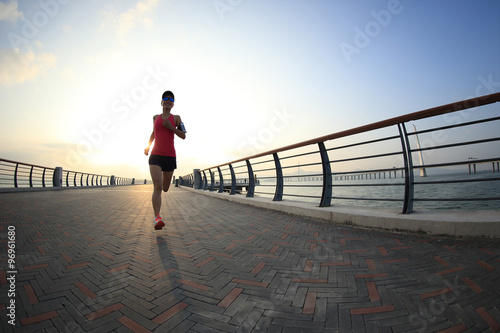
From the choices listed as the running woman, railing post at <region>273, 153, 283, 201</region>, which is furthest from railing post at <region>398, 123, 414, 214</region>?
the running woman

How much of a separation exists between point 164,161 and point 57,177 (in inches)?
593

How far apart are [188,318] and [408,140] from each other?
12.0 feet

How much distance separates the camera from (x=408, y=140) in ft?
10.4

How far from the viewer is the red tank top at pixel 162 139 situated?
3520 millimetres

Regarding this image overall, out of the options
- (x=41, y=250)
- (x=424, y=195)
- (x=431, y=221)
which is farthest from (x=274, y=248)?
(x=424, y=195)

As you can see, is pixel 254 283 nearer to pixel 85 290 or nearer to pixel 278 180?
pixel 85 290

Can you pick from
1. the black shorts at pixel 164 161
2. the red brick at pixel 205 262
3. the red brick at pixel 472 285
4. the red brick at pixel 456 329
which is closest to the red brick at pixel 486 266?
the red brick at pixel 472 285

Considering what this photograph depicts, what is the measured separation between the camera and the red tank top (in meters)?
3.52

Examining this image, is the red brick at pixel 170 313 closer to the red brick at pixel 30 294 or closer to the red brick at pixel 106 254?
the red brick at pixel 30 294

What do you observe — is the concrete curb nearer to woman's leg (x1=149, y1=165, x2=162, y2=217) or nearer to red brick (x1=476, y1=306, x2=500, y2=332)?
red brick (x1=476, y1=306, x2=500, y2=332)

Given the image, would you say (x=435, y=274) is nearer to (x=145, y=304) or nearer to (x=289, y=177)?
(x=145, y=304)

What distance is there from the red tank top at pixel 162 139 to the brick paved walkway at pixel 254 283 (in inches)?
55.1

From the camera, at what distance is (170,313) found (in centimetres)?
137

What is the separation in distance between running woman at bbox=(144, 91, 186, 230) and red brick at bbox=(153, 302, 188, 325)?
7.03 ft
